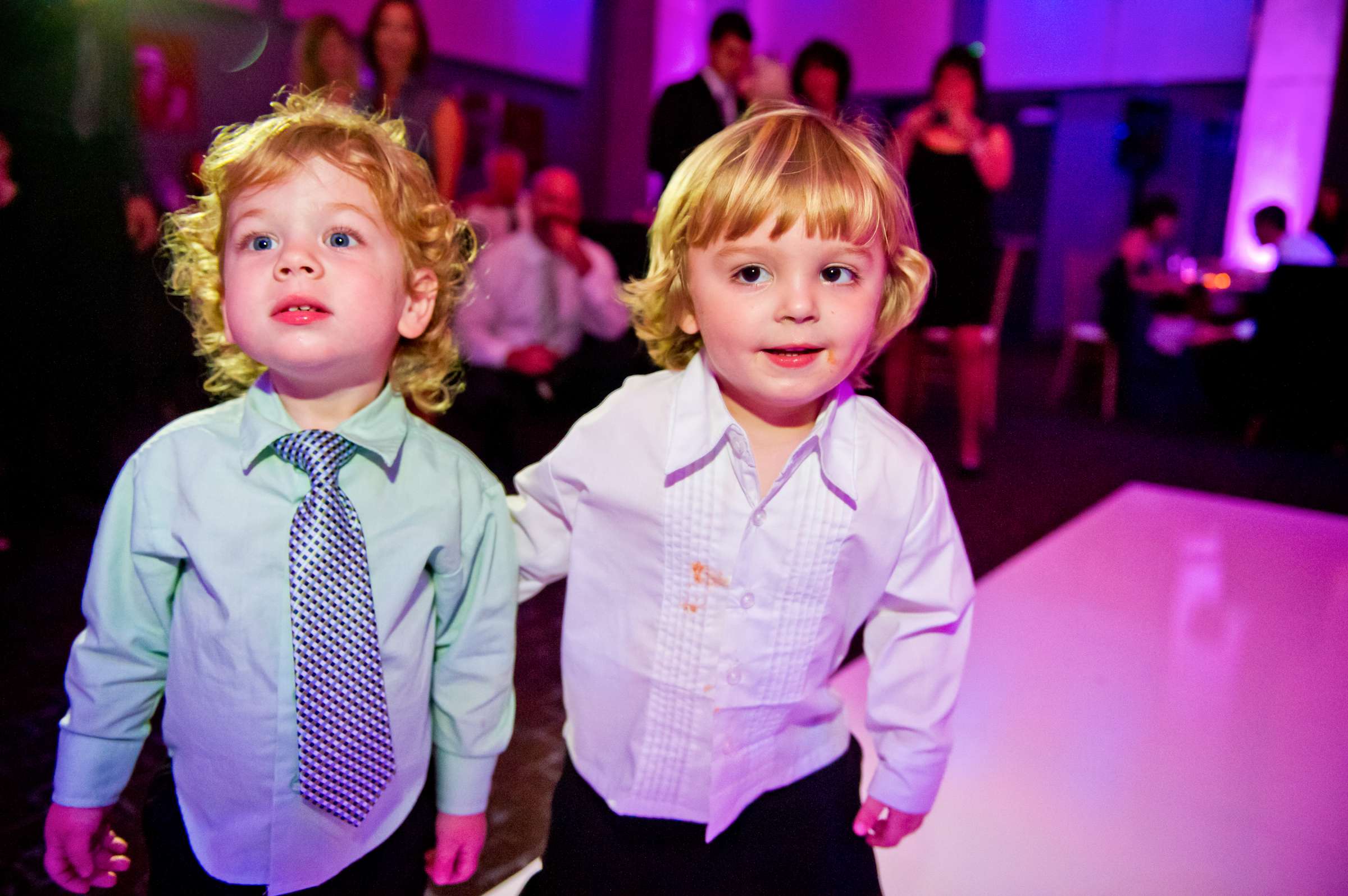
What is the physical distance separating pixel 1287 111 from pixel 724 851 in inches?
352

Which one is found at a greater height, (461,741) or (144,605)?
(144,605)

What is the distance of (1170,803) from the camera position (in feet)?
4.80

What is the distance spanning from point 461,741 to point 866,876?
19.3 inches

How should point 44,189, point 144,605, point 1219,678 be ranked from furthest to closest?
point 44,189, point 1219,678, point 144,605

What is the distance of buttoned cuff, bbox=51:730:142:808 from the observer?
836 mm

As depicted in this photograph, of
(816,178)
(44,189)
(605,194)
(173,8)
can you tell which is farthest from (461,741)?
(605,194)

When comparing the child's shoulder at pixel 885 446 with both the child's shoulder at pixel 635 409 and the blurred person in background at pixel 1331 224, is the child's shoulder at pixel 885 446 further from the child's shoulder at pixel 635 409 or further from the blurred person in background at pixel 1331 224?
the blurred person in background at pixel 1331 224

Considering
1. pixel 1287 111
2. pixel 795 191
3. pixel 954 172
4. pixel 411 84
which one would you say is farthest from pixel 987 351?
pixel 1287 111

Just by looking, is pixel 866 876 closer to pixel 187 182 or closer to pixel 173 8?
pixel 187 182

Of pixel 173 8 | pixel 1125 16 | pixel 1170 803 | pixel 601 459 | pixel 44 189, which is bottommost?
pixel 1170 803

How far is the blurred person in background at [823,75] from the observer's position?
291cm

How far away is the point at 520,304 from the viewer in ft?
10.6

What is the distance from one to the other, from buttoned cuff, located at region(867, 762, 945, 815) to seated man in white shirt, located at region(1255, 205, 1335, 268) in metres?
5.87

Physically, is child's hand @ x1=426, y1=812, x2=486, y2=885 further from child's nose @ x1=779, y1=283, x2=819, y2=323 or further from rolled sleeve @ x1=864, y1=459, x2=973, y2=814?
child's nose @ x1=779, y1=283, x2=819, y2=323
